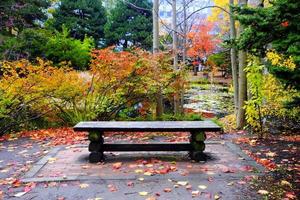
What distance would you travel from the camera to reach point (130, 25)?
28.5 m

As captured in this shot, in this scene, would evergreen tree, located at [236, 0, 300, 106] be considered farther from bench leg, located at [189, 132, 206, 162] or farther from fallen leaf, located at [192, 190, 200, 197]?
fallen leaf, located at [192, 190, 200, 197]

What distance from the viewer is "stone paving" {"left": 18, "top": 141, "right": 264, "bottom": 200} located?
168 inches

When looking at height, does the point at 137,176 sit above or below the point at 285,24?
below

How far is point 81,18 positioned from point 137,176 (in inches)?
949

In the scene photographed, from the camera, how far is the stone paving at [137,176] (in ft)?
14.0

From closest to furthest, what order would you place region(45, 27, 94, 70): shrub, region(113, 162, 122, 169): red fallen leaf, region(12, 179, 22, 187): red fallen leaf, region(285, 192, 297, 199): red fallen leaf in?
region(285, 192, 297, 199): red fallen leaf → region(12, 179, 22, 187): red fallen leaf → region(113, 162, 122, 169): red fallen leaf → region(45, 27, 94, 70): shrub

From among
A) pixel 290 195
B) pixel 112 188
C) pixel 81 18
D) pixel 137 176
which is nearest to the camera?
pixel 290 195

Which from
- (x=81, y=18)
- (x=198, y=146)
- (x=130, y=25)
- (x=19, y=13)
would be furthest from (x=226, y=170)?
(x=130, y=25)

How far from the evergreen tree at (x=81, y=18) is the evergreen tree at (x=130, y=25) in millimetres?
832

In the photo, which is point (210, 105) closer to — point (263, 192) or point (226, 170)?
point (226, 170)

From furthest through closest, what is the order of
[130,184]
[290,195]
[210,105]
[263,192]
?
[210,105], [130,184], [263,192], [290,195]

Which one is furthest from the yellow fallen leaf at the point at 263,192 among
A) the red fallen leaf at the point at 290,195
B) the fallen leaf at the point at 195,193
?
the fallen leaf at the point at 195,193

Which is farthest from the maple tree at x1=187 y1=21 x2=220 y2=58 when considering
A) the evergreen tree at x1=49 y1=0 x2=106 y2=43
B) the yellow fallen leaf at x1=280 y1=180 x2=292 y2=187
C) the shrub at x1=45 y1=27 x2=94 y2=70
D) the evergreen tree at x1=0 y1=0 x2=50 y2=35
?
the yellow fallen leaf at x1=280 y1=180 x2=292 y2=187

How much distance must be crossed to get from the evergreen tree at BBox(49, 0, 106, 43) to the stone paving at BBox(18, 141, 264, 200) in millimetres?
20898
